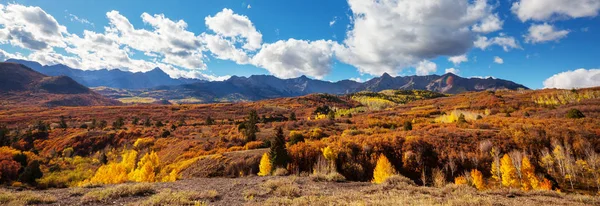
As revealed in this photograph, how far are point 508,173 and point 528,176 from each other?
231 cm

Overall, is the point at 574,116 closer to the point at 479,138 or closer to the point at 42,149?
the point at 479,138

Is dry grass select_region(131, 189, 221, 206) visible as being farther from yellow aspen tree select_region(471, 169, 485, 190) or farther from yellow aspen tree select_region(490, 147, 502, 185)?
yellow aspen tree select_region(490, 147, 502, 185)

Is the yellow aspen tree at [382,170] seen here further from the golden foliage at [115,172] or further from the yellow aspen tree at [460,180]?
the golden foliage at [115,172]

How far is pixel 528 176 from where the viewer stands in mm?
31953

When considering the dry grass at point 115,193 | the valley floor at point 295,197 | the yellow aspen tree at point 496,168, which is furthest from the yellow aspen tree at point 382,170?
the dry grass at point 115,193

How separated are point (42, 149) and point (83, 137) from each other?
7.79m

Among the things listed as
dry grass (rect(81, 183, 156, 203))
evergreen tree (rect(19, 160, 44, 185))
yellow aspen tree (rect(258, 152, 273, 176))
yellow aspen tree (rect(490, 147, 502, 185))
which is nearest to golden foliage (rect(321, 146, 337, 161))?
yellow aspen tree (rect(258, 152, 273, 176))

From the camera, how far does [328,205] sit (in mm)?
11219

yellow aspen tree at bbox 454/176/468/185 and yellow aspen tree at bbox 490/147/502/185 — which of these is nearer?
yellow aspen tree at bbox 454/176/468/185

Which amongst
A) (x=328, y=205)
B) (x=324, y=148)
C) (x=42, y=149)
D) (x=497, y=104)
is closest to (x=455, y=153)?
(x=324, y=148)

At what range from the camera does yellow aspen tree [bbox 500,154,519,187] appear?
102 feet

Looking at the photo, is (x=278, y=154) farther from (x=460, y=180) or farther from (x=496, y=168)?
(x=496, y=168)

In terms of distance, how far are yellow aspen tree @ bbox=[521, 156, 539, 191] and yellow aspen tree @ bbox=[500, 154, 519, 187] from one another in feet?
A: 2.78

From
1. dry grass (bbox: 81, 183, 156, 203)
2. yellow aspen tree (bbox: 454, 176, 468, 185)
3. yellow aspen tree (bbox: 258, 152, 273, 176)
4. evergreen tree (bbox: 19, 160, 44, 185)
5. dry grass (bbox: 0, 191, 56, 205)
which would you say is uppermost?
dry grass (bbox: 0, 191, 56, 205)
